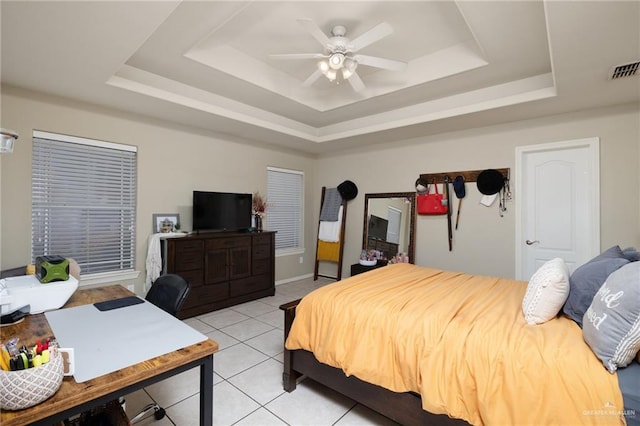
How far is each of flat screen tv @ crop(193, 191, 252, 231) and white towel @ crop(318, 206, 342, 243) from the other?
5.33ft

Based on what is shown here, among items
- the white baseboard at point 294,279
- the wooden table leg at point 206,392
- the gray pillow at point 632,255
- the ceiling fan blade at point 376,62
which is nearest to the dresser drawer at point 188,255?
the white baseboard at point 294,279

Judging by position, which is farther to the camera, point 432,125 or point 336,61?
point 432,125

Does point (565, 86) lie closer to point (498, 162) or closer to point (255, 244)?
point (498, 162)

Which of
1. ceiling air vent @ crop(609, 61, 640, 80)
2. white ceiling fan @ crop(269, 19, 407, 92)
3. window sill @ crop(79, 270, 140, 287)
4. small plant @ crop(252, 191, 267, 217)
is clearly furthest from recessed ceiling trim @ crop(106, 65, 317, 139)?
ceiling air vent @ crop(609, 61, 640, 80)

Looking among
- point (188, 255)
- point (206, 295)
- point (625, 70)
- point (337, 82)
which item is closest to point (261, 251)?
point (206, 295)

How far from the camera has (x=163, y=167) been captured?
152 inches

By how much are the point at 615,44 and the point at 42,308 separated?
4.04 meters

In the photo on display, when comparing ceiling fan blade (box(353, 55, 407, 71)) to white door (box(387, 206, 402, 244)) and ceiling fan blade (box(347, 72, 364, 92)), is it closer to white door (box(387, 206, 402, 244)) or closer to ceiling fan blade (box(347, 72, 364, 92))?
ceiling fan blade (box(347, 72, 364, 92))

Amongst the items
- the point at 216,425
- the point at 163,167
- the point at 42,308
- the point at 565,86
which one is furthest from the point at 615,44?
the point at 163,167

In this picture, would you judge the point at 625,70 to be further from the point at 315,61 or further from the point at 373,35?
the point at 315,61

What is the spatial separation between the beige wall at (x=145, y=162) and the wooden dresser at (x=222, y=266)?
1.71 feet

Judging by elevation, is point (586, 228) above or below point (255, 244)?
above

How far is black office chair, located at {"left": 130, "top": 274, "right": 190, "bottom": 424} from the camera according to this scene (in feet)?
6.24

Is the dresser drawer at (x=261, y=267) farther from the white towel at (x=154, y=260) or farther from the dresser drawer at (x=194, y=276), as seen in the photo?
the white towel at (x=154, y=260)
